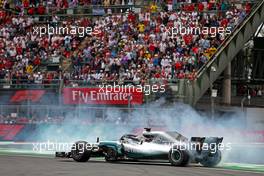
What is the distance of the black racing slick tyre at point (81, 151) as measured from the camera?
2122cm

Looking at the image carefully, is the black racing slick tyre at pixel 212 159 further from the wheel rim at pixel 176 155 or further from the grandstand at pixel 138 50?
the grandstand at pixel 138 50

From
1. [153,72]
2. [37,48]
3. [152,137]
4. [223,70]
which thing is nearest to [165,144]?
[152,137]

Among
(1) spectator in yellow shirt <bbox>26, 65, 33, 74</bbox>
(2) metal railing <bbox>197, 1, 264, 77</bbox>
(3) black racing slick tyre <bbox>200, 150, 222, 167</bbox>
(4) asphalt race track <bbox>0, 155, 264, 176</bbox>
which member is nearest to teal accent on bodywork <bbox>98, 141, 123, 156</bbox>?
(4) asphalt race track <bbox>0, 155, 264, 176</bbox>

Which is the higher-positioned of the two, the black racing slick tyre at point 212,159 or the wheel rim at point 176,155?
the wheel rim at point 176,155

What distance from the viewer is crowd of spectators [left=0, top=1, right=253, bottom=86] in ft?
100

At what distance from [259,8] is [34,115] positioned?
1258 cm

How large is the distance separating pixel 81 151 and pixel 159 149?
114 inches

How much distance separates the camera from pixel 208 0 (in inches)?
1346

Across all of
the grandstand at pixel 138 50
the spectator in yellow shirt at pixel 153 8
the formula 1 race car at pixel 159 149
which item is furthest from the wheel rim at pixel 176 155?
the spectator in yellow shirt at pixel 153 8

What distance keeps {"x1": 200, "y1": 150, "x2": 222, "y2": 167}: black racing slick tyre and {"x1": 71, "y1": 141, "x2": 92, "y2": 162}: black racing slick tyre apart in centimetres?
388

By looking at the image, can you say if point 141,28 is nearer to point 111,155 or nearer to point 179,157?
point 111,155

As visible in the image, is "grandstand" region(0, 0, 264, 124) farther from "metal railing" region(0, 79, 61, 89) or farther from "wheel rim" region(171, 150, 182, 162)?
"wheel rim" region(171, 150, 182, 162)

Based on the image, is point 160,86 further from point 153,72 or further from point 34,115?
point 34,115

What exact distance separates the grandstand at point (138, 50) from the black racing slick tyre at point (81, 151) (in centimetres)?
705
